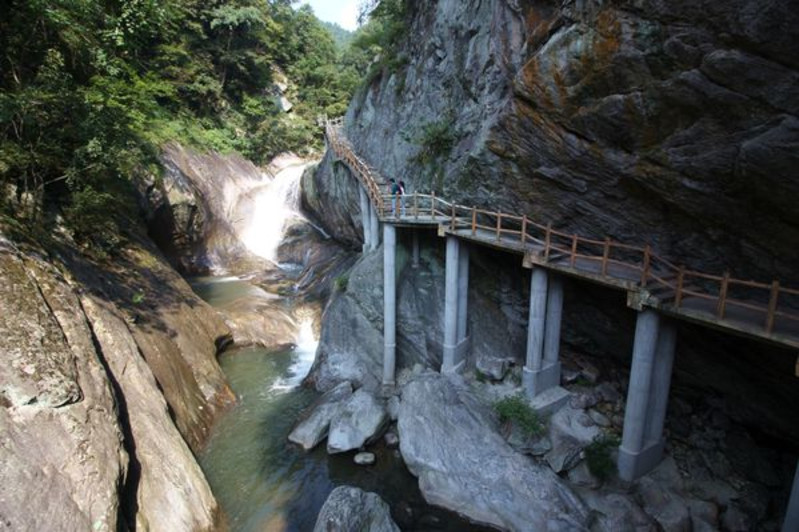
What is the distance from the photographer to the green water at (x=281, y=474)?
37.0 ft

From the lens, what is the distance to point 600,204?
1134 centimetres

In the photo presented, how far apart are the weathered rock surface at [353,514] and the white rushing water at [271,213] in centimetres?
2323

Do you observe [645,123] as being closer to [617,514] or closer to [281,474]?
[617,514]

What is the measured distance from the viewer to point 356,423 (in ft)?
46.3

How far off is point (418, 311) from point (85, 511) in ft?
38.5

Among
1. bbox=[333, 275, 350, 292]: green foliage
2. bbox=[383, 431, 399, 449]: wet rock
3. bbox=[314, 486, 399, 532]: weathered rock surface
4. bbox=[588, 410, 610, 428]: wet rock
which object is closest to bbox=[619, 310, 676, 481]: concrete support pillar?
bbox=[588, 410, 610, 428]: wet rock

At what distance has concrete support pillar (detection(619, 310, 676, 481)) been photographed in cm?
982

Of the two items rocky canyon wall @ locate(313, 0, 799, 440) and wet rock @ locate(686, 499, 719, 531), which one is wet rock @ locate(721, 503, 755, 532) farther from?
rocky canyon wall @ locate(313, 0, 799, 440)

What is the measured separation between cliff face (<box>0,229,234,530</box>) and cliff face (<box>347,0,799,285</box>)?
11.7 m

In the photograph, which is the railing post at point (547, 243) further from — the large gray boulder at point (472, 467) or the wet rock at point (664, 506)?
the wet rock at point (664, 506)

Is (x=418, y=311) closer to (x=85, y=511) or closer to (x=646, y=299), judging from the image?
(x=646, y=299)

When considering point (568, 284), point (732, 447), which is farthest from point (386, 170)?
point (732, 447)

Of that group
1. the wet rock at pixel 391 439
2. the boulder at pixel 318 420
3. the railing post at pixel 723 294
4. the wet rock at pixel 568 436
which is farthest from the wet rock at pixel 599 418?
the boulder at pixel 318 420

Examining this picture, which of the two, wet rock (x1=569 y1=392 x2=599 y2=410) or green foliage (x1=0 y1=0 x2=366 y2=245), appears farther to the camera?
green foliage (x1=0 y1=0 x2=366 y2=245)
